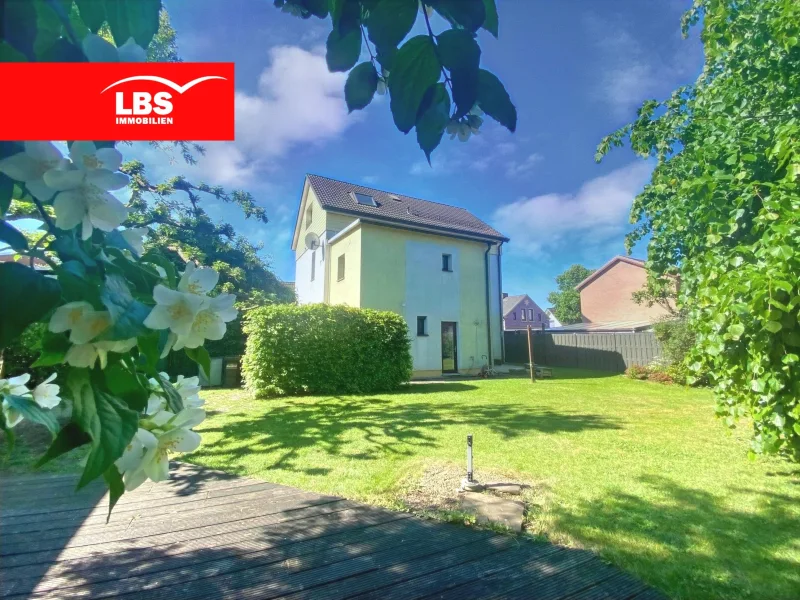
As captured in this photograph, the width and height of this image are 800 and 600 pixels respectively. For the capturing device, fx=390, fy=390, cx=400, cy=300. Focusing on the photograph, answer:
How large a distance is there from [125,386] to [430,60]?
793 mm

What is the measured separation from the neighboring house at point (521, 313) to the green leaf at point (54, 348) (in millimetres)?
52704

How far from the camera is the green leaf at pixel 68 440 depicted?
552 mm

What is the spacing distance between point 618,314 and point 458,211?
67.7 ft

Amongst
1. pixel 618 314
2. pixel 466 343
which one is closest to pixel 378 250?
pixel 466 343

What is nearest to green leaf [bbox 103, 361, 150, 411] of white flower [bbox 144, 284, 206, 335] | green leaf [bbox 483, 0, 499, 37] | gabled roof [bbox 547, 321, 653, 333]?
white flower [bbox 144, 284, 206, 335]

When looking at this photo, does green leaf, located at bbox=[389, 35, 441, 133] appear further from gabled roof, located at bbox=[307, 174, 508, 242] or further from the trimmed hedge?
gabled roof, located at bbox=[307, 174, 508, 242]

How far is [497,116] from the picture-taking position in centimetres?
79

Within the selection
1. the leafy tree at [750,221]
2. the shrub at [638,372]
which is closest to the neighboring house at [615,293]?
the shrub at [638,372]

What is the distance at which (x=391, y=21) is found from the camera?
742mm

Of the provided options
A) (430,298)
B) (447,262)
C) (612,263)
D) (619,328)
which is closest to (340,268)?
(430,298)

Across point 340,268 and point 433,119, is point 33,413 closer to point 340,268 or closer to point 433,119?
point 433,119

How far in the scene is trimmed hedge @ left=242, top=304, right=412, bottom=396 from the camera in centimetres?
959

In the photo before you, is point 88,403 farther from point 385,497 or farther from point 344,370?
point 344,370

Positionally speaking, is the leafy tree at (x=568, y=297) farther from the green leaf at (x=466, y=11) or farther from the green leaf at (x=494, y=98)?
the green leaf at (x=466, y=11)
